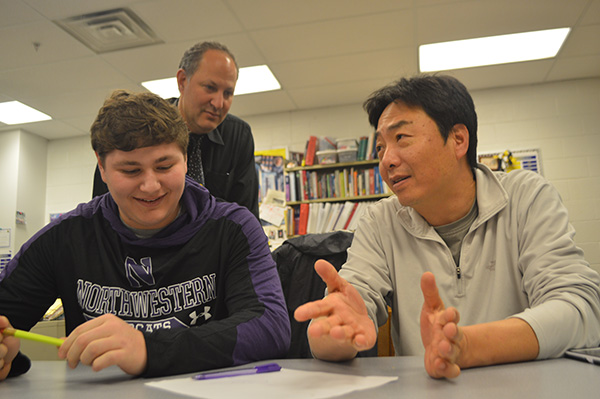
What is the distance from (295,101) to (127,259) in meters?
3.89

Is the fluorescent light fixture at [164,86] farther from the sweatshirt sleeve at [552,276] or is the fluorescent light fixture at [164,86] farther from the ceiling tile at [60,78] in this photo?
the sweatshirt sleeve at [552,276]

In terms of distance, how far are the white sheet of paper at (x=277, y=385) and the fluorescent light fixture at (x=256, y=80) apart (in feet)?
11.7

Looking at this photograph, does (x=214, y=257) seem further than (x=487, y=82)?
No

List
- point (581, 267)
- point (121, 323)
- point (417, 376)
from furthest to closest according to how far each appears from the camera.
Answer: point (581, 267), point (121, 323), point (417, 376)

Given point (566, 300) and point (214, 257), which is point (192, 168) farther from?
point (566, 300)

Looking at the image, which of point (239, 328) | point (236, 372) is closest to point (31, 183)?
point (239, 328)

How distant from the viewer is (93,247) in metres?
1.15

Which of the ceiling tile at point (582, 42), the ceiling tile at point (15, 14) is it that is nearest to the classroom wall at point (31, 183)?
the ceiling tile at point (15, 14)

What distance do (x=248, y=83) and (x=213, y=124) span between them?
2482mm

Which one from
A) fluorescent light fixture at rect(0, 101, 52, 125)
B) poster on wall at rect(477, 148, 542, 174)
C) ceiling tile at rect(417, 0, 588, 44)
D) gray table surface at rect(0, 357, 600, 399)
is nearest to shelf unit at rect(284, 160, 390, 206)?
poster on wall at rect(477, 148, 542, 174)

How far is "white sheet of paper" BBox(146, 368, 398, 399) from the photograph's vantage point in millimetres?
633

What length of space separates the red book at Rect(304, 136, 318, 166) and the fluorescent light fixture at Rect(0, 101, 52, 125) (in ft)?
9.22

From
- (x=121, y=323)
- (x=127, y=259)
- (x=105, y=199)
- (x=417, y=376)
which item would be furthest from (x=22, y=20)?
(x=417, y=376)

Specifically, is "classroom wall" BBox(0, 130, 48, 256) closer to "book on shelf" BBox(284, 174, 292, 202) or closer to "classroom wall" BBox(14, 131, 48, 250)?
"classroom wall" BBox(14, 131, 48, 250)
